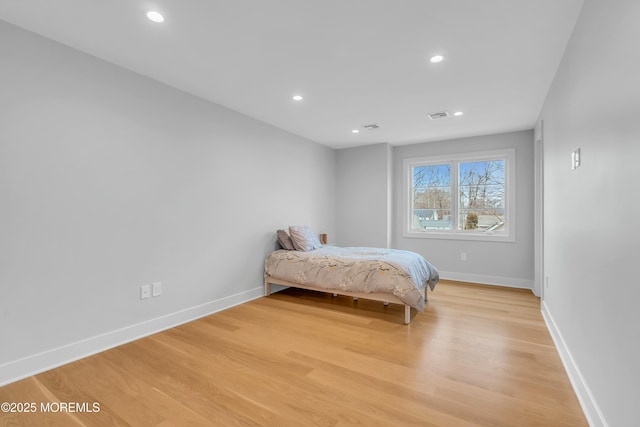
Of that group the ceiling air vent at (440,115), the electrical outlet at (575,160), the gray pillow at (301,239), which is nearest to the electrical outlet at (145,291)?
the gray pillow at (301,239)

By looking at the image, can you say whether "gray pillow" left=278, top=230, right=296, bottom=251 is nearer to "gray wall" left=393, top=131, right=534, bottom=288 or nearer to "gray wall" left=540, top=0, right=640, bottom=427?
"gray wall" left=393, top=131, right=534, bottom=288

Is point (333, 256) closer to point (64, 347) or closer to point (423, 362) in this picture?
point (423, 362)

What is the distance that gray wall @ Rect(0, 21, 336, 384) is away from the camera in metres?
2.01

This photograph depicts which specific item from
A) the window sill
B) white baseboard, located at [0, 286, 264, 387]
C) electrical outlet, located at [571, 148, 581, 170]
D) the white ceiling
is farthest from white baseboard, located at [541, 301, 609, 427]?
white baseboard, located at [0, 286, 264, 387]

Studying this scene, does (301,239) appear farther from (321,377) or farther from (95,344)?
(95,344)

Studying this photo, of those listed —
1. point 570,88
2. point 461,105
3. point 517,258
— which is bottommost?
point 517,258

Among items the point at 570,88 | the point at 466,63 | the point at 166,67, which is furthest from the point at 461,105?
the point at 166,67

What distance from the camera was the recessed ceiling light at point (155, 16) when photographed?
1.88m

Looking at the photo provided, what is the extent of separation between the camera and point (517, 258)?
4461 millimetres

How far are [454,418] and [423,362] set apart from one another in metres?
0.61

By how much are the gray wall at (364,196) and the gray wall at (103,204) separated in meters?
2.26

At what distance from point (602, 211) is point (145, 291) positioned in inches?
131

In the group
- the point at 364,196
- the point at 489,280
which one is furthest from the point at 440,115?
the point at 489,280

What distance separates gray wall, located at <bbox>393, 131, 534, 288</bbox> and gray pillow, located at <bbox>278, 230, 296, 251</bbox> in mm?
2182
